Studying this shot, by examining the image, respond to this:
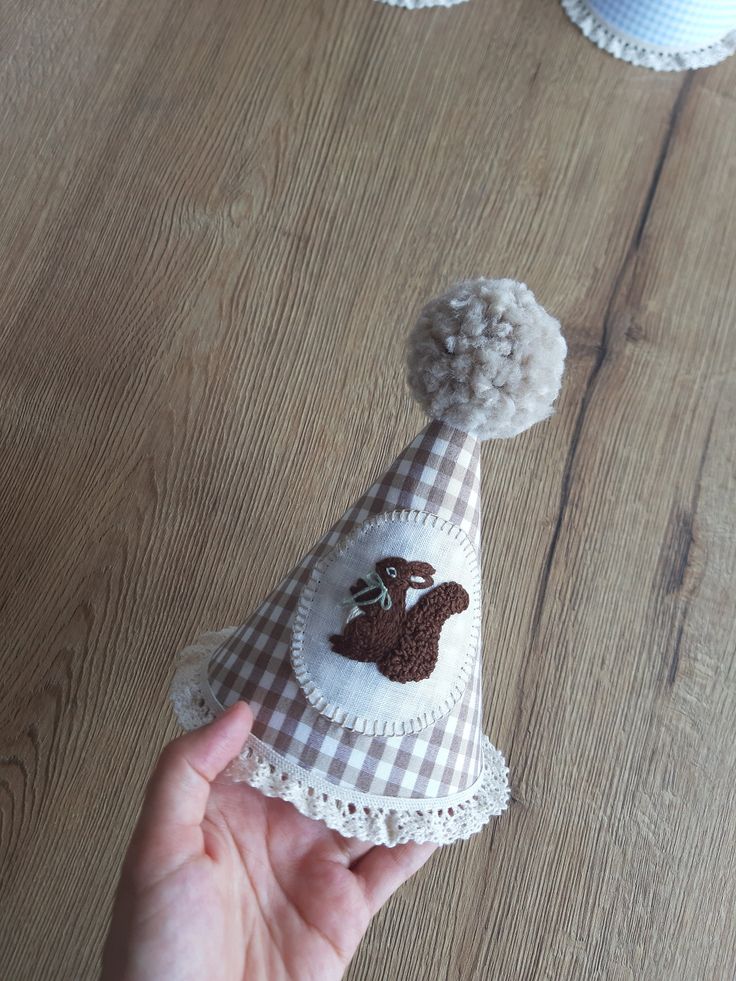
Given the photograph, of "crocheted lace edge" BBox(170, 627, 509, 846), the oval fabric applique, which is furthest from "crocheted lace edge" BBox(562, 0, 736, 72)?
"crocheted lace edge" BBox(170, 627, 509, 846)

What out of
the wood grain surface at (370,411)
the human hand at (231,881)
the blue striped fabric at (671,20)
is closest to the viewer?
the human hand at (231,881)

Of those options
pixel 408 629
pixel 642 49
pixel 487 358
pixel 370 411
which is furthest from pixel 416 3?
pixel 408 629

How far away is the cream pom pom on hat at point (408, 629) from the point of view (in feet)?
1.68

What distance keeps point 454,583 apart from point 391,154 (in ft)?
1.83

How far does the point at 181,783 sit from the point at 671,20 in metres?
0.88

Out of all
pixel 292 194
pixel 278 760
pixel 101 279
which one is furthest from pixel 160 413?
pixel 278 760

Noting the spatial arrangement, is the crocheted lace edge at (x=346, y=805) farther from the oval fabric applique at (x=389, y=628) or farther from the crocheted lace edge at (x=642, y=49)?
the crocheted lace edge at (x=642, y=49)

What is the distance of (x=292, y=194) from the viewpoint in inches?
34.3

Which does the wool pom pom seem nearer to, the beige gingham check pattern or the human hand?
the beige gingham check pattern

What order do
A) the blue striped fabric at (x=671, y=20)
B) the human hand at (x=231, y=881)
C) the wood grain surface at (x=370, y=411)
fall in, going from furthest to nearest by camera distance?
the blue striped fabric at (x=671, y=20), the wood grain surface at (x=370, y=411), the human hand at (x=231, y=881)

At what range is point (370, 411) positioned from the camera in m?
0.81

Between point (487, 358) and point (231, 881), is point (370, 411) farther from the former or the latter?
point (231, 881)

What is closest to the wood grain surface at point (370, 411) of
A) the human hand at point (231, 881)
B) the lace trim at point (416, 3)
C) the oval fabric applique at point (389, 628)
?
the lace trim at point (416, 3)

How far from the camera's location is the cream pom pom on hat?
51 cm
